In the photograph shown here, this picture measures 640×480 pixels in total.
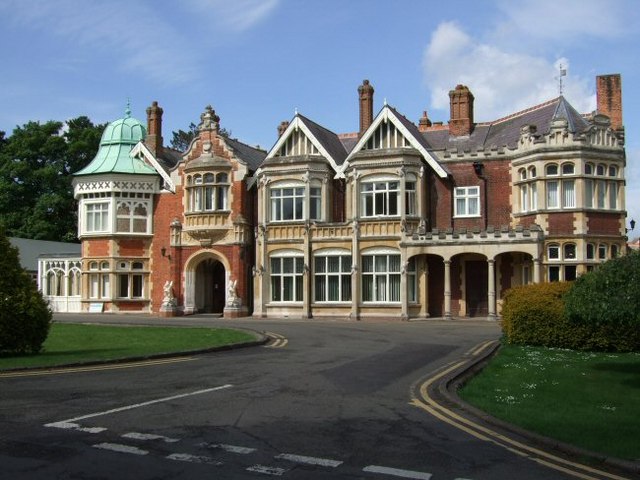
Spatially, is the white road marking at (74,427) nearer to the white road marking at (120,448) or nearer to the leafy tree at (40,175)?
the white road marking at (120,448)

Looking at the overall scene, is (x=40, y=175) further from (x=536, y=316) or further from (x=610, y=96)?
(x=536, y=316)

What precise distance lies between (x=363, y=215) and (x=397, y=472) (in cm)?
3097

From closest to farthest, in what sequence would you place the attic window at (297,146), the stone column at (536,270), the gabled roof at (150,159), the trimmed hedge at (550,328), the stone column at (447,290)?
the trimmed hedge at (550,328) → the stone column at (536,270) → the stone column at (447,290) → the attic window at (297,146) → the gabled roof at (150,159)

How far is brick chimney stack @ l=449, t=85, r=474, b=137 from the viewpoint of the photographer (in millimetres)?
40438

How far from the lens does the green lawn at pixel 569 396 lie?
8.90 metres

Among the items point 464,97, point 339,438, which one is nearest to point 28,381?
point 339,438

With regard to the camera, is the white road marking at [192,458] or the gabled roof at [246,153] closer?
the white road marking at [192,458]

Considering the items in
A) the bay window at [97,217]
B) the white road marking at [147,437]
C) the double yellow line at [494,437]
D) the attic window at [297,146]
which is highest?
the attic window at [297,146]

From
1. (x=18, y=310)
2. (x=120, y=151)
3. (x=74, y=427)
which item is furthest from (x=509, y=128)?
(x=74, y=427)

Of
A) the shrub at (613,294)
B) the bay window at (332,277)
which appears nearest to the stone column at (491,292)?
the bay window at (332,277)

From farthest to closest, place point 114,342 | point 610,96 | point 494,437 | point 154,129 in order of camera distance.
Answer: point 154,129, point 610,96, point 114,342, point 494,437

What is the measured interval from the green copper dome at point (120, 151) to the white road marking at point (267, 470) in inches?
1506

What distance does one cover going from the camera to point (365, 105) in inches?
1626

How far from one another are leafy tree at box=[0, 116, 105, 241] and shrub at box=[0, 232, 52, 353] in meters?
44.8
